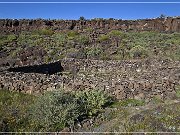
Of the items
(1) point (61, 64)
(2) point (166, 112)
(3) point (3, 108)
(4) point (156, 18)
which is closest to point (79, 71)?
(1) point (61, 64)

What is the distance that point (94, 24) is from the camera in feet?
210

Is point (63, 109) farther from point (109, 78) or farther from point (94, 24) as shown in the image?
point (94, 24)

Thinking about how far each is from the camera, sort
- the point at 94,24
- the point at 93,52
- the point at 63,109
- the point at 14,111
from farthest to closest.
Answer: the point at 94,24 → the point at 93,52 → the point at 14,111 → the point at 63,109

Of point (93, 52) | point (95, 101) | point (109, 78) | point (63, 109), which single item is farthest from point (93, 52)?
point (63, 109)

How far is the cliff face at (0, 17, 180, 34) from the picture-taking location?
6172 cm

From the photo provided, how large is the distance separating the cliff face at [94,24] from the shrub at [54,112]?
48.9 metres

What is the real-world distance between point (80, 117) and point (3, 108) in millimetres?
3064

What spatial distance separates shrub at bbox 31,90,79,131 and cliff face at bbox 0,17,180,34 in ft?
160

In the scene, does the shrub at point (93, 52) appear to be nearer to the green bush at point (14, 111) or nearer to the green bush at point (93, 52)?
the green bush at point (93, 52)

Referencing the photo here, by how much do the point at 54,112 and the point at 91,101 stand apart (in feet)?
5.85

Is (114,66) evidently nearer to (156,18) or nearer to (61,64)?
(61,64)

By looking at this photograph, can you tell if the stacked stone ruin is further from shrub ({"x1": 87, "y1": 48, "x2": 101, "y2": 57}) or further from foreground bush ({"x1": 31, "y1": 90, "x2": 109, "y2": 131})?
shrub ({"x1": 87, "y1": 48, "x2": 101, "y2": 57})

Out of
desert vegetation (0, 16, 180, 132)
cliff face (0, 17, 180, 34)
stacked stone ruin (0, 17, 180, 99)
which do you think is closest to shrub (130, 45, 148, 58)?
stacked stone ruin (0, 17, 180, 99)

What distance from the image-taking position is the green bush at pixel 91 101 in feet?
41.3
